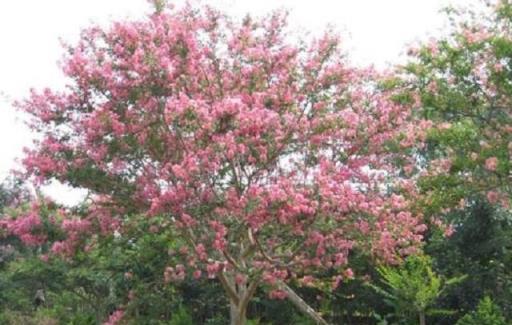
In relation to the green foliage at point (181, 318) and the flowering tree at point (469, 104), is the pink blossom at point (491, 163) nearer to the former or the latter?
the flowering tree at point (469, 104)

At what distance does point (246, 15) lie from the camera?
10.7m

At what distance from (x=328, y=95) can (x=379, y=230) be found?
2.25 m

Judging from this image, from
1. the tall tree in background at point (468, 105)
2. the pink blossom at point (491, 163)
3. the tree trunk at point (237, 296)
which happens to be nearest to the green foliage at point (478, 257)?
the tall tree in background at point (468, 105)

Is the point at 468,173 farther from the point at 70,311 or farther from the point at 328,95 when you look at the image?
the point at 70,311

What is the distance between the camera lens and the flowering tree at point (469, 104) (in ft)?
33.3

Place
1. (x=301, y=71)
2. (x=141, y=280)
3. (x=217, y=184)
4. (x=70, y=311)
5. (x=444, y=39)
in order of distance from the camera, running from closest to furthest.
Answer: (x=217, y=184) < (x=301, y=71) < (x=444, y=39) < (x=141, y=280) < (x=70, y=311)

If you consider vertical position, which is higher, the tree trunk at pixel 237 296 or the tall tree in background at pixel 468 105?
the tall tree in background at pixel 468 105

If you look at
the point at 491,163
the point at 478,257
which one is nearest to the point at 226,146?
the point at 491,163

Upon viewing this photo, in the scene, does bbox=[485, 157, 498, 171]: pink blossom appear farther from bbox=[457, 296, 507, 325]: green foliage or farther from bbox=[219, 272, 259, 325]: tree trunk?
bbox=[219, 272, 259, 325]: tree trunk

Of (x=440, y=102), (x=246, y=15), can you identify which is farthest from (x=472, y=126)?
(x=246, y=15)

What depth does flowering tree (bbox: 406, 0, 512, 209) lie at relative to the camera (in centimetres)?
1015

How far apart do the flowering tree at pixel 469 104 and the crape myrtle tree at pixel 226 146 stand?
880mm

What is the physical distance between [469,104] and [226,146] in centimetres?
461

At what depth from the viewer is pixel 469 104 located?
10.7m
